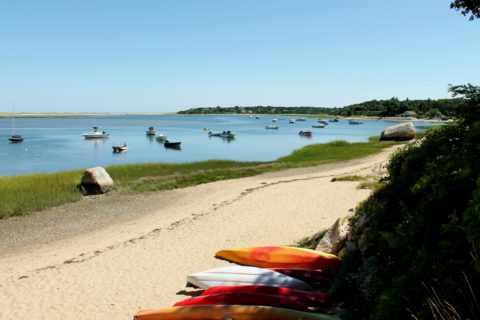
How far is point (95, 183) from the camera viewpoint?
28625 mm

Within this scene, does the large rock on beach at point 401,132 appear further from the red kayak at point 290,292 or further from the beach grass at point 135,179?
the red kayak at point 290,292

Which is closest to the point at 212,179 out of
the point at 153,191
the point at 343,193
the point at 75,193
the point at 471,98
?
the point at 153,191

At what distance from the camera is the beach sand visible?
11148 millimetres

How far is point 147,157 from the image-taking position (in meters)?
56.7

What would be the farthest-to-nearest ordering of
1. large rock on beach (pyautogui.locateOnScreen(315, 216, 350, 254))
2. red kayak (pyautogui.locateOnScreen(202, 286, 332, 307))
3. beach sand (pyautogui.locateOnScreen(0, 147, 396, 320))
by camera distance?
1. large rock on beach (pyautogui.locateOnScreen(315, 216, 350, 254))
2. beach sand (pyautogui.locateOnScreen(0, 147, 396, 320))
3. red kayak (pyautogui.locateOnScreen(202, 286, 332, 307))

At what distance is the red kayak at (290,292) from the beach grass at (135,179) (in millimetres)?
18213

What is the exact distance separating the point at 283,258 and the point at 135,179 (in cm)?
2338

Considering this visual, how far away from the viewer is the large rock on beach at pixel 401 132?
59472 mm

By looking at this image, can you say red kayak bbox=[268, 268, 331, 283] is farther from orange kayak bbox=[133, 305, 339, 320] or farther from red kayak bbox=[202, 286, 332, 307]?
orange kayak bbox=[133, 305, 339, 320]

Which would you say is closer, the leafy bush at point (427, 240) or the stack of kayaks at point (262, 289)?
the leafy bush at point (427, 240)

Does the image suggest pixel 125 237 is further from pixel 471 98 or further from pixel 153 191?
A: pixel 471 98

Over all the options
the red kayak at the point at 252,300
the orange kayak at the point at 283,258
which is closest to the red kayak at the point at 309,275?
the orange kayak at the point at 283,258

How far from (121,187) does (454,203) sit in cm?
2636

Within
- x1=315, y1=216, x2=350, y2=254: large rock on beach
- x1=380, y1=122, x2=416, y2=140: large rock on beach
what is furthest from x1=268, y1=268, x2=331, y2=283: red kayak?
→ x1=380, y1=122, x2=416, y2=140: large rock on beach
